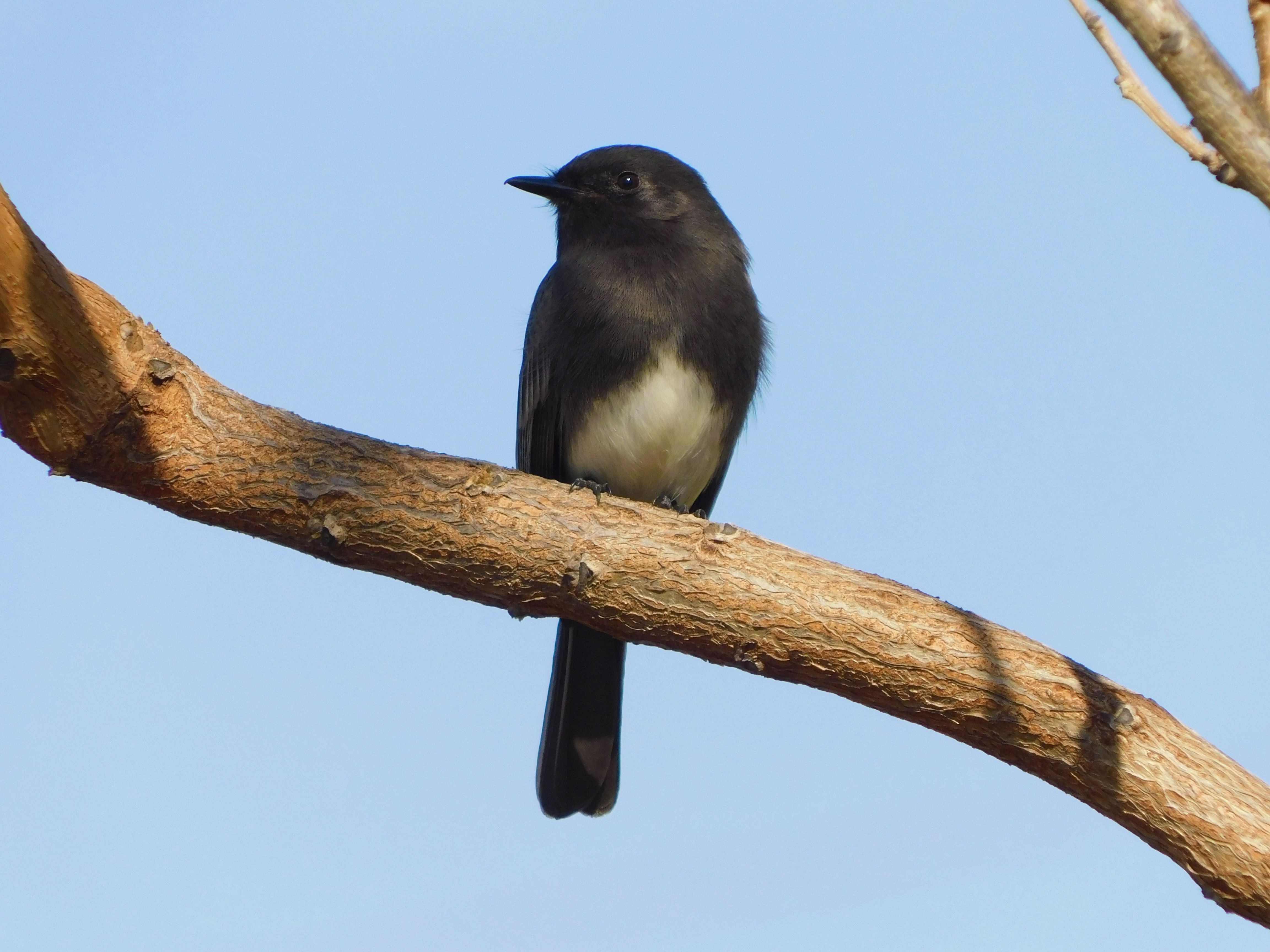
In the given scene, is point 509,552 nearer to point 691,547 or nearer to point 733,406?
point 691,547

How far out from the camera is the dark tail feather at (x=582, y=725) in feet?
17.0

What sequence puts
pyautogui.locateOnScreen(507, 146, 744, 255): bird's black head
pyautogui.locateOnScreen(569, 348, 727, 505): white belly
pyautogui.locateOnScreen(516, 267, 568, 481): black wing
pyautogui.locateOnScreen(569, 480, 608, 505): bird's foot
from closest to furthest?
pyautogui.locateOnScreen(569, 480, 608, 505): bird's foot → pyautogui.locateOnScreen(569, 348, 727, 505): white belly → pyautogui.locateOnScreen(516, 267, 568, 481): black wing → pyautogui.locateOnScreen(507, 146, 744, 255): bird's black head

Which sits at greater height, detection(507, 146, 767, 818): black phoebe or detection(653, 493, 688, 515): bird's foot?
detection(507, 146, 767, 818): black phoebe

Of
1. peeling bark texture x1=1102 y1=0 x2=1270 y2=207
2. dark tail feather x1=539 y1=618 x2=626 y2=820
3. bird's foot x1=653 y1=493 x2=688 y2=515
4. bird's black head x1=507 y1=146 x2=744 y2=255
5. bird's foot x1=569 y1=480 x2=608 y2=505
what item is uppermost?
bird's black head x1=507 y1=146 x2=744 y2=255

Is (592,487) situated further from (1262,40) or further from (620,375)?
(1262,40)

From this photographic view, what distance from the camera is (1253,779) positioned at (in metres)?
3.56

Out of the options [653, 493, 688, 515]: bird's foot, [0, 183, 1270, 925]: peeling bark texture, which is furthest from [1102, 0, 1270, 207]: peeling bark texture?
[653, 493, 688, 515]: bird's foot

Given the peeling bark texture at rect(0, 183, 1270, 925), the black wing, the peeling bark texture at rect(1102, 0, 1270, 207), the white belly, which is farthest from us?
the black wing

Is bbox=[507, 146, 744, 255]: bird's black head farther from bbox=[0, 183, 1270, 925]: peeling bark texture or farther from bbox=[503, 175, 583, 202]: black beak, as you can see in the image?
bbox=[0, 183, 1270, 925]: peeling bark texture

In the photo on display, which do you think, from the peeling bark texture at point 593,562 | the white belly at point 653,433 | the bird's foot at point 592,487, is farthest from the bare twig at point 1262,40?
the white belly at point 653,433

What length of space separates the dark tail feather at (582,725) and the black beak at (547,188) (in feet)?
6.41

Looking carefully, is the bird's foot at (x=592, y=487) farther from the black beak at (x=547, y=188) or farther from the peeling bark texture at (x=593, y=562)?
the black beak at (x=547, y=188)

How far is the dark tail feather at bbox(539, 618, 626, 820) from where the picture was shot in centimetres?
517

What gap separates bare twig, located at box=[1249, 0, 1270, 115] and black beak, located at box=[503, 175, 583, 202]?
4.04 metres
